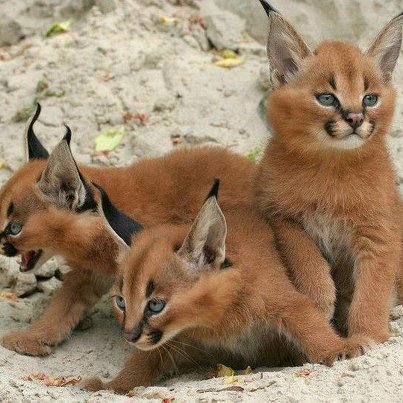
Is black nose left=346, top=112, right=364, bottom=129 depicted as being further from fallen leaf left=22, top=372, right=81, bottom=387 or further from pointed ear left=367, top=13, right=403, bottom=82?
fallen leaf left=22, top=372, right=81, bottom=387

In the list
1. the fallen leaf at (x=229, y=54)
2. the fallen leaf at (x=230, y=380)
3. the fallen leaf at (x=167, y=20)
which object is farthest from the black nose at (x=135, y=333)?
the fallen leaf at (x=167, y=20)

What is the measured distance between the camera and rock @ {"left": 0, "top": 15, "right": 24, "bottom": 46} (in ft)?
38.0

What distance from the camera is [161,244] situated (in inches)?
256

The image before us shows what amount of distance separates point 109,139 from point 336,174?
3.76m

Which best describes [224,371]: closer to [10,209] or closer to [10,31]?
[10,209]

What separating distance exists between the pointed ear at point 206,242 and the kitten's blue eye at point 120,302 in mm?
503

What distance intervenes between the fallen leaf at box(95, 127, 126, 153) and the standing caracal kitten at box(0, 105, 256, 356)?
5.86ft

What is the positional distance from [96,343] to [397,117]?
3.86 m

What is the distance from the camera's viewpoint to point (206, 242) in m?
6.41

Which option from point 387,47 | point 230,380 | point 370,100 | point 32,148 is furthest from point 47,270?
point 387,47

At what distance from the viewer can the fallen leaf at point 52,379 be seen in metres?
6.91

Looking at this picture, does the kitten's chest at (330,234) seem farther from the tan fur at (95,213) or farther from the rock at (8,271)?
the rock at (8,271)

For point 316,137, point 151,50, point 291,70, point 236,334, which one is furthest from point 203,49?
point 236,334

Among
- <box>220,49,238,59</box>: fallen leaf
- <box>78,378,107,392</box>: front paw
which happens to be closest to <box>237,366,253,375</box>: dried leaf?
<box>78,378,107,392</box>: front paw
